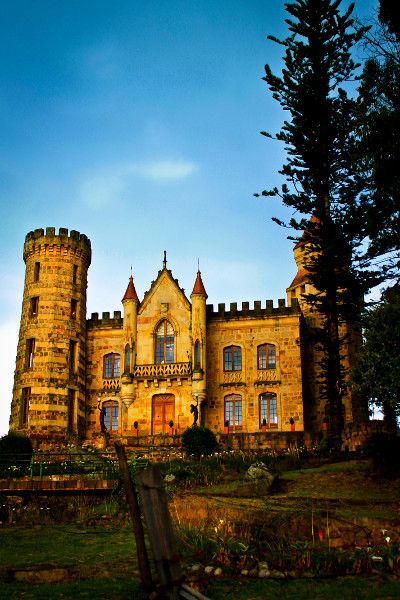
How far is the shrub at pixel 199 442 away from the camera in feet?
81.8

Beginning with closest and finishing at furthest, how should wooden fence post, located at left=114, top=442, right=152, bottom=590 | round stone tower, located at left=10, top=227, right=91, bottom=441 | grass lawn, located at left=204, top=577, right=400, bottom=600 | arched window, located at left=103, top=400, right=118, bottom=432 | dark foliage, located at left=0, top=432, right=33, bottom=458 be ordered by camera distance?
1. wooden fence post, located at left=114, top=442, right=152, bottom=590
2. grass lawn, located at left=204, top=577, right=400, bottom=600
3. dark foliage, located at left=0, top=432, right=33, bottom=458
4. round stone tower, located at left=10, top=227, right=91, bottom=441
5. arched window, located at left=103, top=400, right=118, bottom=432

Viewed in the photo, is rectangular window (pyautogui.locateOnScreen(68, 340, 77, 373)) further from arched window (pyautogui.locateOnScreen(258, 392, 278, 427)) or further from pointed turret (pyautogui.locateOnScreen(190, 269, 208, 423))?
arched window (pyautogui.locateOnScreen(258, 392, 278, 427))

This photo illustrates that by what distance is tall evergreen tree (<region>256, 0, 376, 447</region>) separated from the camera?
2666cm

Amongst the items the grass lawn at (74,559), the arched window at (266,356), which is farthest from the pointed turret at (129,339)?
the grass lawn at (74,559)

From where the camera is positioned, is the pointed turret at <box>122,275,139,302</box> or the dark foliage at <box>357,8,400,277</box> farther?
the pointed turret at <box>122,275,139,302</box>

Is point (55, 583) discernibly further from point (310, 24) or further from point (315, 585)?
point (310, 24)

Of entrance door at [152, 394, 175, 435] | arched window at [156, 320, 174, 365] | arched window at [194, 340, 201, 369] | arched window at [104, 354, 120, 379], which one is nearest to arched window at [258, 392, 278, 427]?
arched window at [194, 340, 201, 369]

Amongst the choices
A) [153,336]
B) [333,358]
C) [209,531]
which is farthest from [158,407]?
[209,531]

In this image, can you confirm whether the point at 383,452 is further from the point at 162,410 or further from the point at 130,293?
the point at 130,293

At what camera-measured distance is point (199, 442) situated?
25.0 m

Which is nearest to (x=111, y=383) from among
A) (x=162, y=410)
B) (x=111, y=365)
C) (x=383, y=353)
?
(x=111, y=365)

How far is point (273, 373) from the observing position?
120 feet

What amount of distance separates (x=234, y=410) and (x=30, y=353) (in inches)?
439

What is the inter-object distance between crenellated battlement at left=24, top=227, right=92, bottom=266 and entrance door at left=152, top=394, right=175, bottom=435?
904 centimetres
